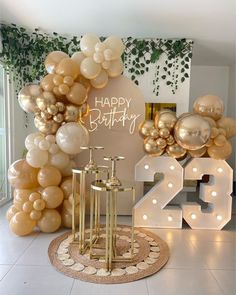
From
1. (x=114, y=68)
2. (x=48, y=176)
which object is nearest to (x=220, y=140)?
(x=114, y=68)

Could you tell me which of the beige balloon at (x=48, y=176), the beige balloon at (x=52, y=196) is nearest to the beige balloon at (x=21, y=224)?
the beige balloon at (x=52, y=196)

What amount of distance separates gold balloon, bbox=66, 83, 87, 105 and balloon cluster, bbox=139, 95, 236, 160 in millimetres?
831

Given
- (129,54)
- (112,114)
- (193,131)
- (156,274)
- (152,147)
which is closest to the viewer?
(156,274)

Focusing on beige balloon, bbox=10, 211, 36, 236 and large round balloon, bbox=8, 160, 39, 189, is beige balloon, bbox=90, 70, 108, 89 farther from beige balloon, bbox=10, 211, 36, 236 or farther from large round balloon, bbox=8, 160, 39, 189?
beige balloon, bbox=10, 211, 36, 236

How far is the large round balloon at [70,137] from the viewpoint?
2859 millimetres

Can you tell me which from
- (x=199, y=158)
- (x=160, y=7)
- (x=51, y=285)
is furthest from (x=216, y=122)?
(x=51, y=285)

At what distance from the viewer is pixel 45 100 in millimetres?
2914

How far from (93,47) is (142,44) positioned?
1.29m

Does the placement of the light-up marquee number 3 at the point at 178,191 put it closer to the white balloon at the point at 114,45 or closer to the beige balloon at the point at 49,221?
the beige balloon at the point at 49,221

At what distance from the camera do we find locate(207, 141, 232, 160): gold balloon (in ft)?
10.2

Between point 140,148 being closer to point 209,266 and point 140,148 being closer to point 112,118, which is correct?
point 112,118

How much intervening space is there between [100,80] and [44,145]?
3.40 ft

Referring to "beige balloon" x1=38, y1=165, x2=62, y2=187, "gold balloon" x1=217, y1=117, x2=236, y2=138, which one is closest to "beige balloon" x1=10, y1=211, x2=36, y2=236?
"beige balloon" x1=38, y1=165, x2=62, y2=187

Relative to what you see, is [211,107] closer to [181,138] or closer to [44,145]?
[181,138]
